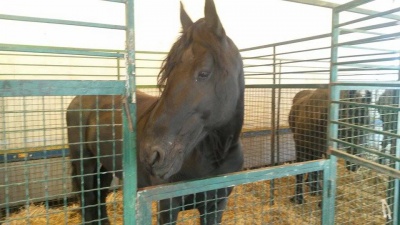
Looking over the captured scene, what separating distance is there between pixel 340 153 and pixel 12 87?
1.67 meters

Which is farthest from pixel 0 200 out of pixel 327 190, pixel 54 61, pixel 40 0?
pixel 327 190

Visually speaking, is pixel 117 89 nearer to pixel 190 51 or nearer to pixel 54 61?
pixel 190 51

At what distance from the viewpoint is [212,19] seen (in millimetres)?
1351

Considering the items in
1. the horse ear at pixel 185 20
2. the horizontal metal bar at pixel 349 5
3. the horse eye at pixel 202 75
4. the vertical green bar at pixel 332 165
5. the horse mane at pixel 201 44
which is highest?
the horizontal metal bar at pixel 349 5

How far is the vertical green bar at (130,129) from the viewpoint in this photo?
1.04m

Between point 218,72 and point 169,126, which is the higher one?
point 218,72

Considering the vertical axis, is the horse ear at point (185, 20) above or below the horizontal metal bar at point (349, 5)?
below

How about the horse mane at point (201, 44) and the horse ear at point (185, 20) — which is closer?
the horse mane at point (201, 44)

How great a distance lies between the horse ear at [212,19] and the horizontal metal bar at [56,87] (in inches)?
22.8

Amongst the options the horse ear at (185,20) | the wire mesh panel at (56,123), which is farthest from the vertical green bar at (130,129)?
the wire mesh panel at (56,123)

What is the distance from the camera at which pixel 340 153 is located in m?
1.62

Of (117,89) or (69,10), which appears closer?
(117,89)

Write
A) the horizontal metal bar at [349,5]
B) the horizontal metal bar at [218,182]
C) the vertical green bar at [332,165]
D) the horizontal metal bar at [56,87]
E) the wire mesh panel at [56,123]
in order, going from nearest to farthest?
the horizontal metal bar at [56,87] → the horizontal metal bar at [218,182] → the horizontal metal bar at [349,5] → the vertical green bar at [332,165] → the wire mesh panel at [56,123]

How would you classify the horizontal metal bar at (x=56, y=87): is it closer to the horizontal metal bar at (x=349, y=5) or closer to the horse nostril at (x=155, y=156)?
the horse nostril at (x=155, y=156)
